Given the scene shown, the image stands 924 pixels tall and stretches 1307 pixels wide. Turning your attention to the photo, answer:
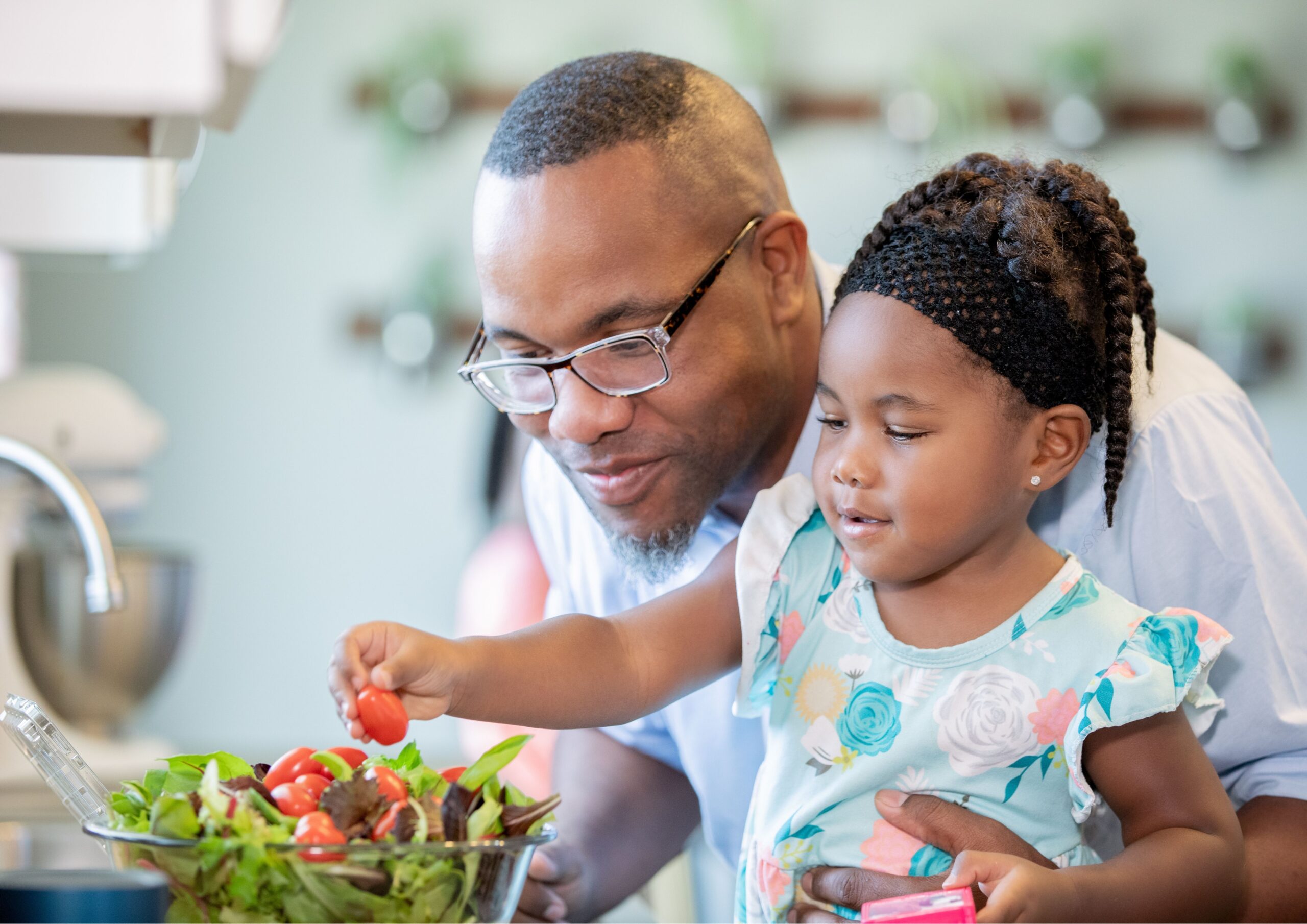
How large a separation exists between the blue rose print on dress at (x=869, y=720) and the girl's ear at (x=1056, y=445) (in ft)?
0.61

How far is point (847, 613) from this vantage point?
999mm

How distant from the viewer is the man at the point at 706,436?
1.01 metres

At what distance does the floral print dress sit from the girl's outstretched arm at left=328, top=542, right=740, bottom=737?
34 millimetres

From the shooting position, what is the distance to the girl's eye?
90 centimetres

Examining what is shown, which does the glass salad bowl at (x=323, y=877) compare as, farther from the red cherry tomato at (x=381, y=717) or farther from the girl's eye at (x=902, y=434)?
the girl's eye at (x=902, y=434)

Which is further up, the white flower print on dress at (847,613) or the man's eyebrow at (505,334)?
the man's eyebrow at (505,334)

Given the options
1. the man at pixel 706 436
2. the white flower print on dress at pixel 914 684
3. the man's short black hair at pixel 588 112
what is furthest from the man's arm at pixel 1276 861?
the man's short black hair at pixel 588 112

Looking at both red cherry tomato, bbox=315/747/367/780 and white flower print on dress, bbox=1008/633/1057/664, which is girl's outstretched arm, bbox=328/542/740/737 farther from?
white flower print on dress, bbox=1008/633/1057/664

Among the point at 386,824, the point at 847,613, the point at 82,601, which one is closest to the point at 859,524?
the point at 847,613

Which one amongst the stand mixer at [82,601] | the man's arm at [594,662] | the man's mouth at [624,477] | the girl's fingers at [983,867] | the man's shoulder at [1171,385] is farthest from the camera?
the stand mixer at [82,601]

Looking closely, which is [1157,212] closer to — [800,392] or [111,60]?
[800,392]

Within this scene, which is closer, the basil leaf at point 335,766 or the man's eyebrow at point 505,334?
the basil leaf at point 335,766

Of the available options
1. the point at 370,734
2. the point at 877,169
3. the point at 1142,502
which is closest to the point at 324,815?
the point at 370,734

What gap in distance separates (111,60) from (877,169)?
94.0 inches
